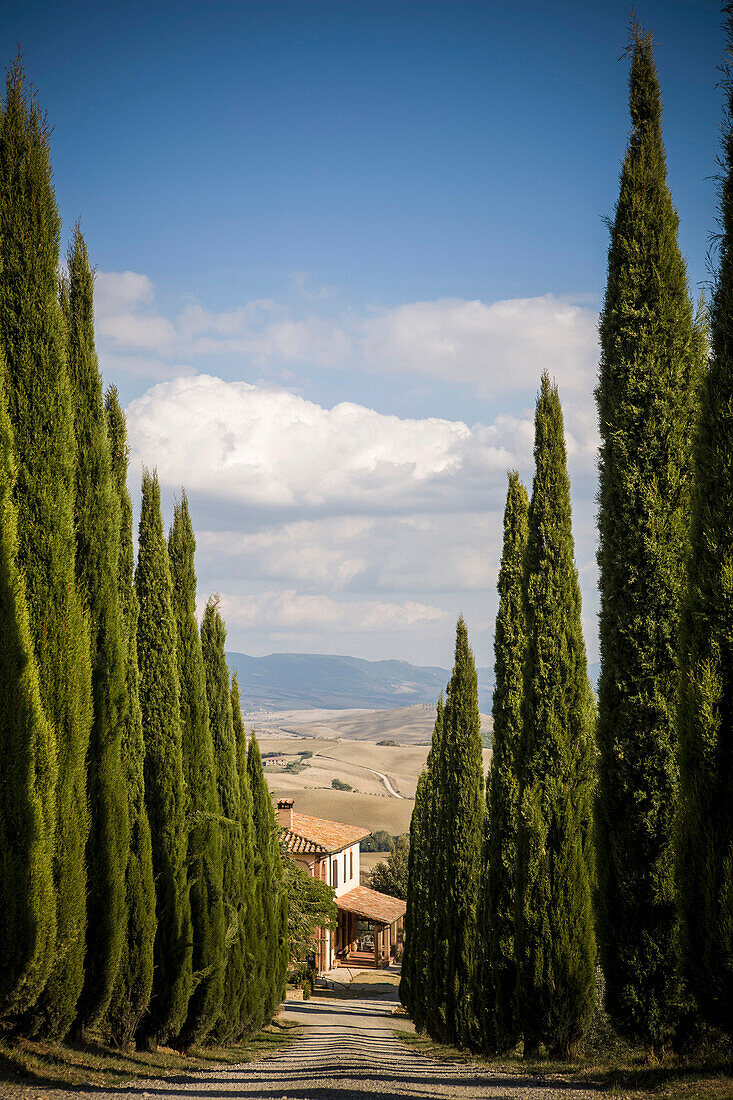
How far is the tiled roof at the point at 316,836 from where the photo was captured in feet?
124

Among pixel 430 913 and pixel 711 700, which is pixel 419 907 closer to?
pixel 430 913

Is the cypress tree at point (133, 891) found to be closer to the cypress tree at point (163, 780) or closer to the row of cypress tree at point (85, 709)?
the row of cypress tree at point (85, 709)

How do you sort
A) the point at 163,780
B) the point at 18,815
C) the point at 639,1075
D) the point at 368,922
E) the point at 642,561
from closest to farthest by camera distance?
the point at 18,815, the point at 639,1075, the point at 642,561, the point at 163,780, the point at 368,922

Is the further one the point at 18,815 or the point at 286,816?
the point at 286,816

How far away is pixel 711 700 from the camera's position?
5496 millimetres

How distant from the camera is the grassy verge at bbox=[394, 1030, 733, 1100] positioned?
5.75 meters

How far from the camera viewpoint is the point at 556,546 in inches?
432

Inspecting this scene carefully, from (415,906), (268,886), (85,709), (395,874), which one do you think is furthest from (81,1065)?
(395,874)

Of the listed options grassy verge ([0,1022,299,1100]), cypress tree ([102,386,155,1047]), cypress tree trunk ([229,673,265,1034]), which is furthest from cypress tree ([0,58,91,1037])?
cypress tree trunk ([229,673,265,1034])

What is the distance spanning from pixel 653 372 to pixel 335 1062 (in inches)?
422

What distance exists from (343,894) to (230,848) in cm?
3245

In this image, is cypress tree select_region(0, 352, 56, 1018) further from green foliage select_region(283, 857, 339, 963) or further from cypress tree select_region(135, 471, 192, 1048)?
green foliage select_region(283, 857, 339, 963)

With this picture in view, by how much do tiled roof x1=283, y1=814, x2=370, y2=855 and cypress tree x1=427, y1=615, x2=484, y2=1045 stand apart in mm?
17766

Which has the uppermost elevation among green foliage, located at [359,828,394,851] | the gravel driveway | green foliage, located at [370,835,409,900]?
the gravel driveway
